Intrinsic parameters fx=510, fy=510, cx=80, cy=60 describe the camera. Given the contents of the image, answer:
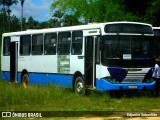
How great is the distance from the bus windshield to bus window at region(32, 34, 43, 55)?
5.76 m

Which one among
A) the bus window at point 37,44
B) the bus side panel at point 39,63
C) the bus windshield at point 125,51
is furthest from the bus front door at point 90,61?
the bus window at point 37,44

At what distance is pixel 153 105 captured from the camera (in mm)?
16297

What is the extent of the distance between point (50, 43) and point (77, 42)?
2588mm

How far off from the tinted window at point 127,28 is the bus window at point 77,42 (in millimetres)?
1791

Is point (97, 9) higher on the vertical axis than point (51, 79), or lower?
higher

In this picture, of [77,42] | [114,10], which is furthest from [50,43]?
[114,10]

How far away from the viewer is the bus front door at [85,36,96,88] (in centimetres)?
1945

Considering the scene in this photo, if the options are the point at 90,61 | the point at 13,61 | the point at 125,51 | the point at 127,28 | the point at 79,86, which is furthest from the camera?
the point at 13,61

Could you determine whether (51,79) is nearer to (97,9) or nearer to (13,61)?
(13,61)

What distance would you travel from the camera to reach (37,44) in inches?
954

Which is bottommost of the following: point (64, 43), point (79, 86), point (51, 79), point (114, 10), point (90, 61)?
point (79, 86)

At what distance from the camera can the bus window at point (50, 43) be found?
2254cm

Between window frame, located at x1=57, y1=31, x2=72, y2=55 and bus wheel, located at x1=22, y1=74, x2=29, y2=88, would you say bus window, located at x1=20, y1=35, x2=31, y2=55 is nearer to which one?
bus wheel, located at x1=22, y1=74, x2=29, y2=88

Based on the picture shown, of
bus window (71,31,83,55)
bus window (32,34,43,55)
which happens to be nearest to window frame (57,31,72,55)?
bus window (71,31,83,55)
